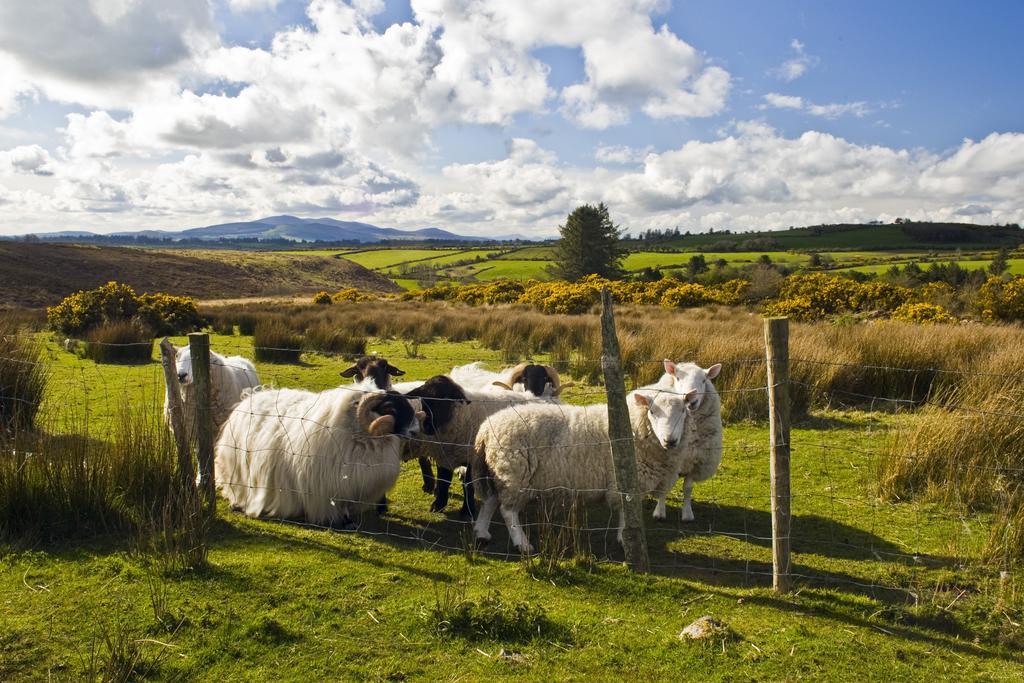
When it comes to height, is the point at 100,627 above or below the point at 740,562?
above

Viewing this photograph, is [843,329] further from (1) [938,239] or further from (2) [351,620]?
(1) [938,239]

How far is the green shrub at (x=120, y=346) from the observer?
13.7m

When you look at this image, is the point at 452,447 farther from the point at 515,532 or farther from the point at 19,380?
the point at 19,380

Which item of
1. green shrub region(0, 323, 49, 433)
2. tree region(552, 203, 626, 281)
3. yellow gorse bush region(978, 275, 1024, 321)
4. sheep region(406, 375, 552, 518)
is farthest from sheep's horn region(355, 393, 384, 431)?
tree region(552, 203, 626, 281)

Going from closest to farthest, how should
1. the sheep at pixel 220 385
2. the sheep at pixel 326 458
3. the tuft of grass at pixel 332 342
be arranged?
the sheep at pixel 326 458
the sheep at pixel 220 385
the tuft of grass at pixel 332 342

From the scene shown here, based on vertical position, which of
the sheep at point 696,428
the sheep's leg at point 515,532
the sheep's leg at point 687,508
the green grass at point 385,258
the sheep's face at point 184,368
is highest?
the green grass at point 385,258

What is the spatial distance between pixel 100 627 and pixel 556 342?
41.1ft

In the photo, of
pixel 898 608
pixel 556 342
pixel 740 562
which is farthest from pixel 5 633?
pixel 556 342

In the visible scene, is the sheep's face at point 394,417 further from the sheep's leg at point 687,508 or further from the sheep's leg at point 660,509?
the sheep's leg at point 687,508

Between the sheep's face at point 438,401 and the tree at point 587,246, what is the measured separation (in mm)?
38912

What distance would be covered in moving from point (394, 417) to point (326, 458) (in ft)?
2.36

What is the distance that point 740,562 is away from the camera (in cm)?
469

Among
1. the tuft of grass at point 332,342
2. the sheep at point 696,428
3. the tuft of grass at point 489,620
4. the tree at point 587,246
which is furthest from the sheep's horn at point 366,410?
the tree at point 587,246

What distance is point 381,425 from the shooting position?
5.10 m
